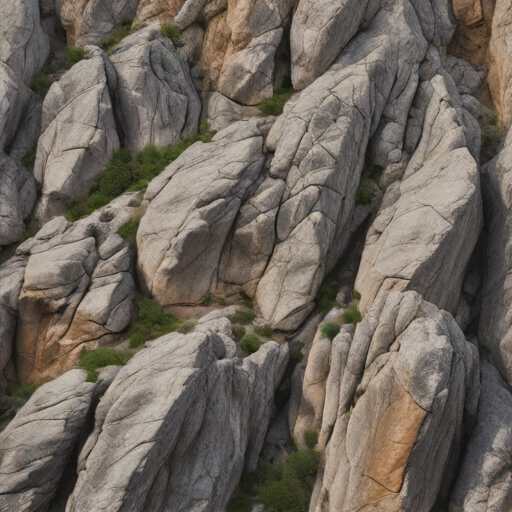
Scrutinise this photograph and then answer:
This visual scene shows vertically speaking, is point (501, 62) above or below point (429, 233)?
above

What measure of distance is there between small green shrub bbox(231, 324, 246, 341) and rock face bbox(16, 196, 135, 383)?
→ 497 cm

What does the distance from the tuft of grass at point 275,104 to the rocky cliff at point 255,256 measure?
176 millimetres

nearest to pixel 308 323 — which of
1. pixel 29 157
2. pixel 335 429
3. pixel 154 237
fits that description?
pixel 335 429

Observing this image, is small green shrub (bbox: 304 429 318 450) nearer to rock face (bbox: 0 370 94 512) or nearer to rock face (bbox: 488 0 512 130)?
rock face (bbox: 0 370 94 512)

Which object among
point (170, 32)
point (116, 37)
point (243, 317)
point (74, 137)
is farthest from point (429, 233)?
point (116, 37)

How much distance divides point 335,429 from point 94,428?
890 cm

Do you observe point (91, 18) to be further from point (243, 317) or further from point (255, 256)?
point (243, 317)

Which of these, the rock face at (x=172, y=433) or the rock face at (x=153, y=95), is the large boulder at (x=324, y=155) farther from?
the rock face at (x=153, y=95)

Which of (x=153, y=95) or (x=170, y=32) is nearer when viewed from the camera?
(x=153, y=95)

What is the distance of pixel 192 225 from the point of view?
27906 mm

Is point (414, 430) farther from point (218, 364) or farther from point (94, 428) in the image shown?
point (94, 428)

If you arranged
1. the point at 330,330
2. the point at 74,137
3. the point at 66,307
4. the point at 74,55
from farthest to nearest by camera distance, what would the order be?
1. the point at 74,55
2. the point at 74,137
3. the point at 66,307
4. the point at 330,330

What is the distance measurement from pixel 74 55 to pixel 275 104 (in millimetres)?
13927

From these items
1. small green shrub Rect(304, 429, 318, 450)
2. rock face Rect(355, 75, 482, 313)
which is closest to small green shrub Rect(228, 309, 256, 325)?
rock face Rect(355, 75, 482, 313)
